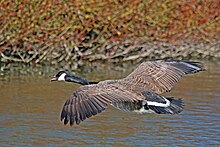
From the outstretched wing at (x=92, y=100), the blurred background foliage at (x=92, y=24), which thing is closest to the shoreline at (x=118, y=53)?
the blurred background foliage at (x=92, y=24)

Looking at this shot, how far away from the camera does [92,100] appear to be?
814 cm

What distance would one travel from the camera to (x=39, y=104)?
39.0 feet

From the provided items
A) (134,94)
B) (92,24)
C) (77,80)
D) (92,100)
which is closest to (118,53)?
(92,24)

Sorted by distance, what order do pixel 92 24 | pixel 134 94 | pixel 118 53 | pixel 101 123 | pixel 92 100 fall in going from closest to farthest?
pixel 92 100, pixel 134 94, pixel 101 123, pixel 92 24, pixel 118 53

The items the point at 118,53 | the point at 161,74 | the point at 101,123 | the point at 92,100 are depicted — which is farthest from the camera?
the point at 118,53

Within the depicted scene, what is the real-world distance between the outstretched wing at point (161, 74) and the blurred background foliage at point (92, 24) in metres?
7.84

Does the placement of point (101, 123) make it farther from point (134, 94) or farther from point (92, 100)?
point (92, 100)

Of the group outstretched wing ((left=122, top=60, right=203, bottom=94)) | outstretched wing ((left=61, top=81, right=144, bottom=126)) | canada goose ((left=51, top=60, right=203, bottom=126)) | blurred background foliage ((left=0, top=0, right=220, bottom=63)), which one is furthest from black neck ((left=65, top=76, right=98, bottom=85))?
blurred background foliage ((left=0, top=0, right=220, bottom=63))

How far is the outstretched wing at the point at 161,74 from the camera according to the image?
31.0ft

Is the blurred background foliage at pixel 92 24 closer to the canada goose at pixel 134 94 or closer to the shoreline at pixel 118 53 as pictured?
the shoreline at pixel 118 53

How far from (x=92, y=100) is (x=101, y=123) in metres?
2.42

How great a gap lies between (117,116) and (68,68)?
250 inches

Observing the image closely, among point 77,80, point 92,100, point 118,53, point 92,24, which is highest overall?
point 92,24

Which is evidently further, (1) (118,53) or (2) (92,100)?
(1) (118,53)
